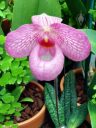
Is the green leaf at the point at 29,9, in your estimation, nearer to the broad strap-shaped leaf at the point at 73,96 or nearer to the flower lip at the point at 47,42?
the flower lip at the point at 47,42

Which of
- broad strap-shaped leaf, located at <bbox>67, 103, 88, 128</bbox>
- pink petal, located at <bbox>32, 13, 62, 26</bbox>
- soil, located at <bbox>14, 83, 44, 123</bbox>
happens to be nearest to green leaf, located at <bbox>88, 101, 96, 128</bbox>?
broad strap-shaped leaf, located at <bbox>67, 103, 88, 128</bbox>

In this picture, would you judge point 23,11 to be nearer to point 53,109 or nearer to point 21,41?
point 21,41

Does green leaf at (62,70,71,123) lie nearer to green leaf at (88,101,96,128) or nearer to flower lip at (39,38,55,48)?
green leaf at (88,101,96,128)

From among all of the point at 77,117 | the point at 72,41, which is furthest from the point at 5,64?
the point at 77,117

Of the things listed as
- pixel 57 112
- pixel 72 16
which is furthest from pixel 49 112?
pixel 72 16

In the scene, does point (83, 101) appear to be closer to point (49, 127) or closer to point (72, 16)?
point (49, 127)
